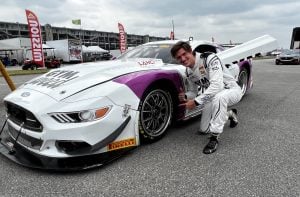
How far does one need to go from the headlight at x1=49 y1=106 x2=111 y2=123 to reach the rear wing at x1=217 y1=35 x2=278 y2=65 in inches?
87.1

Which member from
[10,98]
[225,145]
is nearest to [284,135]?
[225,145]

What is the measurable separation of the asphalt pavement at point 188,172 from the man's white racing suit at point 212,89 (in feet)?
0.99

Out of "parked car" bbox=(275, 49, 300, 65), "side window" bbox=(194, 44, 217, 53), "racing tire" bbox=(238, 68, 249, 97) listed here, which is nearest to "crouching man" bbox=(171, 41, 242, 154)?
"side window" bbox=(194, 44, 217, 53)

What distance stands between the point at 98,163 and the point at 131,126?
49 cm

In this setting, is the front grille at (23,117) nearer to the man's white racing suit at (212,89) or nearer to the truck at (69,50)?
the man's white racing suit at (212,89)

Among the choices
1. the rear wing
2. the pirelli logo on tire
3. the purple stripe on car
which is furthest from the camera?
the rear wing

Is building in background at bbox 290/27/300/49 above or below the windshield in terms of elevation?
above

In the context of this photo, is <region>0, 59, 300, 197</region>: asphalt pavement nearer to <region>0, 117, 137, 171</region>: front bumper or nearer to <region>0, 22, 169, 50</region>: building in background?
<region>0, 117, 137, 171</region>: front bumper

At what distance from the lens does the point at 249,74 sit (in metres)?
5.64

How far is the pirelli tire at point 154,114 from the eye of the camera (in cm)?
296

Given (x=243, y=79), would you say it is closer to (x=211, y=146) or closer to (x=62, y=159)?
(x=211, y=146)

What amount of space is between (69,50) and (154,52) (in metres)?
30.4

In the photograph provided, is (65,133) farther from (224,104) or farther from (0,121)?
(0,121)

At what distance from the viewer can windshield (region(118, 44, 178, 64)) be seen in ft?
12.4
